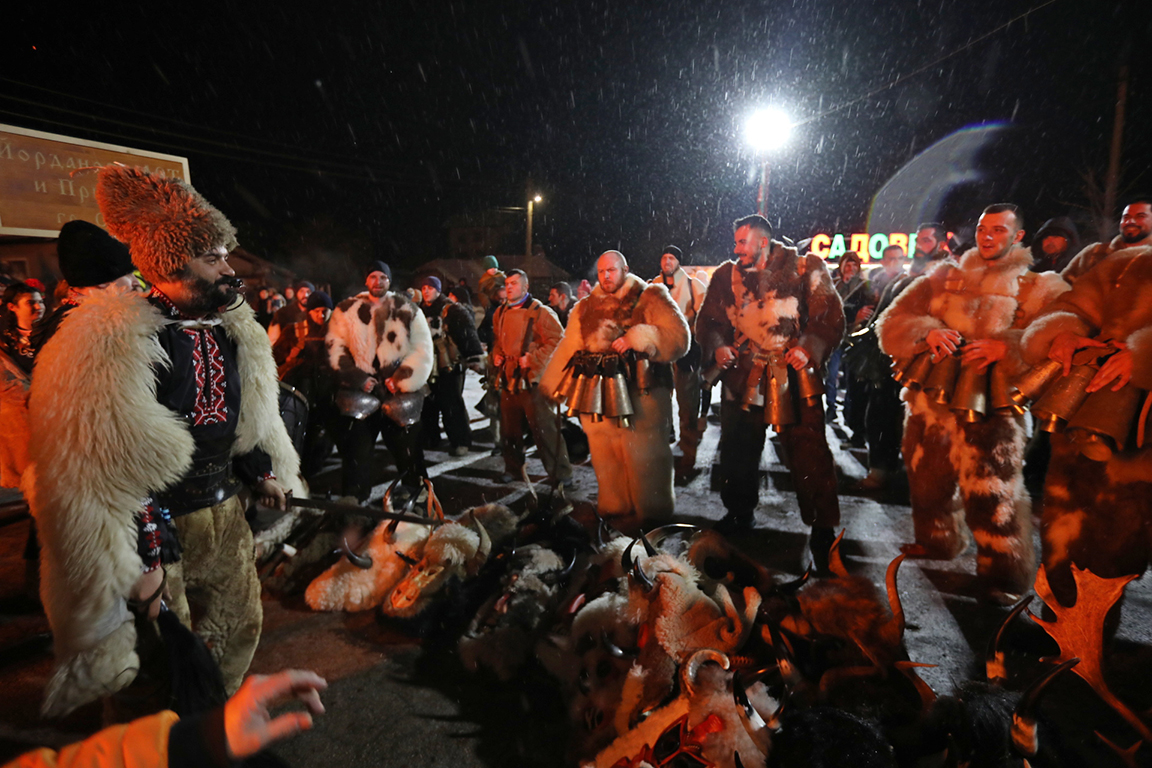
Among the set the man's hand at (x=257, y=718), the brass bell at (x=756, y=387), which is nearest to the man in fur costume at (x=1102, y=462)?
the brass bell at (x=756, y=387)

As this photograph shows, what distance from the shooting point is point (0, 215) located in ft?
30.4

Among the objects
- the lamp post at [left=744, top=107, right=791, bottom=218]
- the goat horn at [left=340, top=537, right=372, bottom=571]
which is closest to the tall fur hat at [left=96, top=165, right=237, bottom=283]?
the goat horn at [left=340, top=537, right=372, bottom=571]

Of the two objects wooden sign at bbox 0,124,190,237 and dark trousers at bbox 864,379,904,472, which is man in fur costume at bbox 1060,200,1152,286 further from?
wooden sign at bbox 0,124,190,237

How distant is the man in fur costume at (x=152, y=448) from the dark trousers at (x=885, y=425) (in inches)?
202

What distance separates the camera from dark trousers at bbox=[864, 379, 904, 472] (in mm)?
5391

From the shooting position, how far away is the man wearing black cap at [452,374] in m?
6.94

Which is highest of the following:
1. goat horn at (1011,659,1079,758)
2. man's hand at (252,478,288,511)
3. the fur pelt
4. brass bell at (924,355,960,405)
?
the fur pelt

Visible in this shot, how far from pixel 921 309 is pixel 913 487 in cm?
117

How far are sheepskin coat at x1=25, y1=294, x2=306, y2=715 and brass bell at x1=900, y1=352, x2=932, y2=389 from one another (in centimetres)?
376

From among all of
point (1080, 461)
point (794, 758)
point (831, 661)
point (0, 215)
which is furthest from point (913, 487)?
point (0, 215)

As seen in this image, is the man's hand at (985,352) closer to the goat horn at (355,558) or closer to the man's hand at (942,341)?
the man's hand at (942,341)

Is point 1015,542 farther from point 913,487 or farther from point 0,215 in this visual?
point 0,215

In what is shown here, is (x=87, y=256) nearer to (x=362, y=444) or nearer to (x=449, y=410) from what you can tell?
(x=362, y=444)

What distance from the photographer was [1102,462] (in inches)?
99.4
